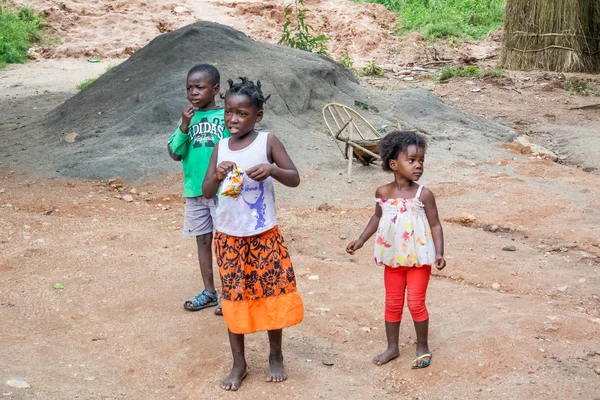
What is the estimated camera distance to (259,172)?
10.1ft

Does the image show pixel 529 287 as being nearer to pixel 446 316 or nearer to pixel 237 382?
pixel 446 316

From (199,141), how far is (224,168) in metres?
0.80

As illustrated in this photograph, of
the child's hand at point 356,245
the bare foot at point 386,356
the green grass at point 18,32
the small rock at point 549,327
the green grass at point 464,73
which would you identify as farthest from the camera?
the green grass at point 18,32

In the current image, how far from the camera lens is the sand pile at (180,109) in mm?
7457

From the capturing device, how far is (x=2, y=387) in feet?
10.9

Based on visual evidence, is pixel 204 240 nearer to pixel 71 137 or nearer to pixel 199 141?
pixel 199 141

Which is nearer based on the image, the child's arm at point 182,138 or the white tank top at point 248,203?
the white tank top at point 248,203

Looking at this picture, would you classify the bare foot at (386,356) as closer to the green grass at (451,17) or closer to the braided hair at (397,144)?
the braided hair at (397,144)

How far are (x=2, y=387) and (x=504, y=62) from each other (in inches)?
449

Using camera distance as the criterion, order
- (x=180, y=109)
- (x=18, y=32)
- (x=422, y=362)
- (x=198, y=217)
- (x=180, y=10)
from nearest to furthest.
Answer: (x=422, y=362) → (x=198, y=217) → (x=180, y=109) → (x=18, y=32) → (x=180, y=10)

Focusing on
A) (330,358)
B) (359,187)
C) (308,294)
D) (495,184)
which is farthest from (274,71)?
(330,358)

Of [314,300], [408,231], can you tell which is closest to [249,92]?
[408,231]

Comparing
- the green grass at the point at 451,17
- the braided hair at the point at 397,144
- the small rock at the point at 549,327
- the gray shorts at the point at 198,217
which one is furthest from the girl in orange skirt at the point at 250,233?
the green grass at the point at 451,17

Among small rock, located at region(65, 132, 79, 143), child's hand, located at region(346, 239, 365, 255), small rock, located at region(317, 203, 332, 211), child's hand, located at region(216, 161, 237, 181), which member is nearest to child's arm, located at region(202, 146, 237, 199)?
child's hand, located at region(216, 161, 237, 181)
